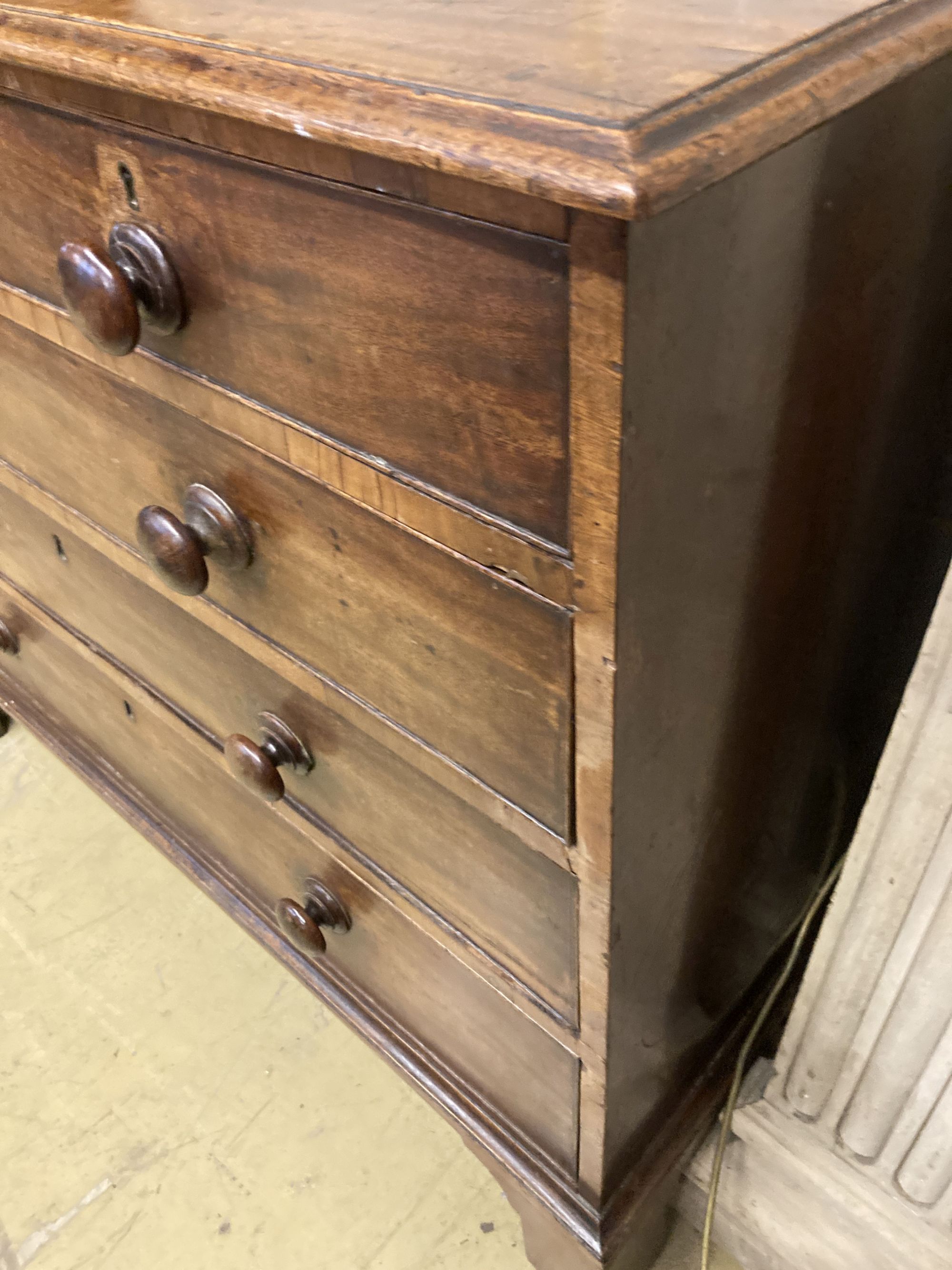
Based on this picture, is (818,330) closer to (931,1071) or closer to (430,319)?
(430,319)

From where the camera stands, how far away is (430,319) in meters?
0.41

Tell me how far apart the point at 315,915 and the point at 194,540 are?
0.41m

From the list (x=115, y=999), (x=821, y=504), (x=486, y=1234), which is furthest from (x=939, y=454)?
(x=115, y=999)

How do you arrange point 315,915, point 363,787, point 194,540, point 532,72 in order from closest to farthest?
point 532,72 → point 194,540 → point 363,787 → point 315,915

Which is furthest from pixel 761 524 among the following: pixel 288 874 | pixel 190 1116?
pixel 190 1116

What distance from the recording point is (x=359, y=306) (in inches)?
17.1

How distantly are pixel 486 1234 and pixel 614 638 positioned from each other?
0.81 meters

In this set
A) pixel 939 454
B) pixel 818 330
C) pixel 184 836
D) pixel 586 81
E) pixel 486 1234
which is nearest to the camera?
pixel 586 81

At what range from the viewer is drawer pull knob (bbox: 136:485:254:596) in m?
0.59

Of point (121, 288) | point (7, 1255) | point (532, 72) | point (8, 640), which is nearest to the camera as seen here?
point (532, 72)

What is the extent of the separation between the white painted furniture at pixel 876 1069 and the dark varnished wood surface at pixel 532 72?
0.27m

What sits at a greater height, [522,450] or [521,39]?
[521,39]

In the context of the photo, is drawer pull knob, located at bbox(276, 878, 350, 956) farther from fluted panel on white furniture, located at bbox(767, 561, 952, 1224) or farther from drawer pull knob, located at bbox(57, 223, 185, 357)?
drawer pull knob, located at bbox(57, 223, 185, 357)

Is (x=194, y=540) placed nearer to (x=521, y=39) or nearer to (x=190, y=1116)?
(x=521, y=39)
